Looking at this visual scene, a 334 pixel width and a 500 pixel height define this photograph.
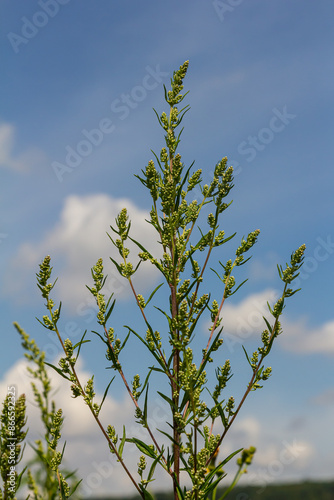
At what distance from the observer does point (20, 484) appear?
13.0 ft

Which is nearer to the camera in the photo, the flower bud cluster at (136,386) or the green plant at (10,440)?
the green plant at (10,440)

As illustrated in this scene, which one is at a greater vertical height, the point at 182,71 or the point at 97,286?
the point at 182,71

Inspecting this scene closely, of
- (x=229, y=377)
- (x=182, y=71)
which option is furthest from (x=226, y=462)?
(x=182, y=71)

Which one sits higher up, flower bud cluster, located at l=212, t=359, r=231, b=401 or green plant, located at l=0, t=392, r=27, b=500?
flower bud cluster, located at l=212, t=359, r=231, b=401


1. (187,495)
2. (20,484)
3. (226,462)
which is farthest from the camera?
(226,462)

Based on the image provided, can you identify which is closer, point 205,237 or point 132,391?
point 132,391

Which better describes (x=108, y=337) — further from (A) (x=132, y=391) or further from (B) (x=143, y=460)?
(B) (x=143, y=460)

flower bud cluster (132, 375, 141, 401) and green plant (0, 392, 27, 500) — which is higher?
flower bud cluster (132, 375, 141, 401)

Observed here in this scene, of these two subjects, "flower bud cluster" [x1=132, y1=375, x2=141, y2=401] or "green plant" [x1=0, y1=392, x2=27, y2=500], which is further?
"flower bud cluster" [x1=132, y1=375, x2=141, y2=401]

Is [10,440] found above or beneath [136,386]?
beneath

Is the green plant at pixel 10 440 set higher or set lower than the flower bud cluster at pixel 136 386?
lower

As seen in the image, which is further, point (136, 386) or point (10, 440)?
point (136, 386)

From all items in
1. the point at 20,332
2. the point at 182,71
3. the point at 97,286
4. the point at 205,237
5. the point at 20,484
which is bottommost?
the point at 20,484

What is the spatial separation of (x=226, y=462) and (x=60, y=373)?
2.13m
